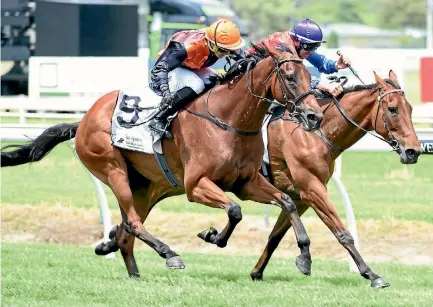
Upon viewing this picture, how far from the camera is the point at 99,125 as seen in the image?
815 centimetres

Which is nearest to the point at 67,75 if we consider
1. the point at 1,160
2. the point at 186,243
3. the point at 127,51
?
the point at 127,51

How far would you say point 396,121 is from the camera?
770cm

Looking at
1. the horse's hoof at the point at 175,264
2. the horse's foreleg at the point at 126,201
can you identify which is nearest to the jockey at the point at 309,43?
the horse's foreleg at the point at 126,201

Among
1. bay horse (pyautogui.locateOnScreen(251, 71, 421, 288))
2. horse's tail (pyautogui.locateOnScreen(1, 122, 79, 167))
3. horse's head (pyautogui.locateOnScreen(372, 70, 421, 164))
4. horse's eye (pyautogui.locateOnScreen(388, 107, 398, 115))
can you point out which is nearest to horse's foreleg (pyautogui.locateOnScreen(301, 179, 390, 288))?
bay horse (pyautogui.locateOnScreen(251, 71, 421, 288))

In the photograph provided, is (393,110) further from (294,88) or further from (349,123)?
(294,88)

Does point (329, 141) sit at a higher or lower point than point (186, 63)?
lower

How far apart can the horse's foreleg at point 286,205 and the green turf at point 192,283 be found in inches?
6.7

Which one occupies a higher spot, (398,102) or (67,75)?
(398,102)

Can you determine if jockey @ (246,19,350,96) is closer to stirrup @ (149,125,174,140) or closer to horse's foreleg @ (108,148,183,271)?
stirrup @ (149,125,174,140)

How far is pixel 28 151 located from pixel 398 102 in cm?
281

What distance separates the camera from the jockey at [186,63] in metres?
7.36

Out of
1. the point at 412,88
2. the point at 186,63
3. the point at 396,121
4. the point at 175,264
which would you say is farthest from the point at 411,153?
the point at 412,88

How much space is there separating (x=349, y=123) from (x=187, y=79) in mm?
1226

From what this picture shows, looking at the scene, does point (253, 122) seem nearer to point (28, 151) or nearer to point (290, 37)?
point (290, 37)
